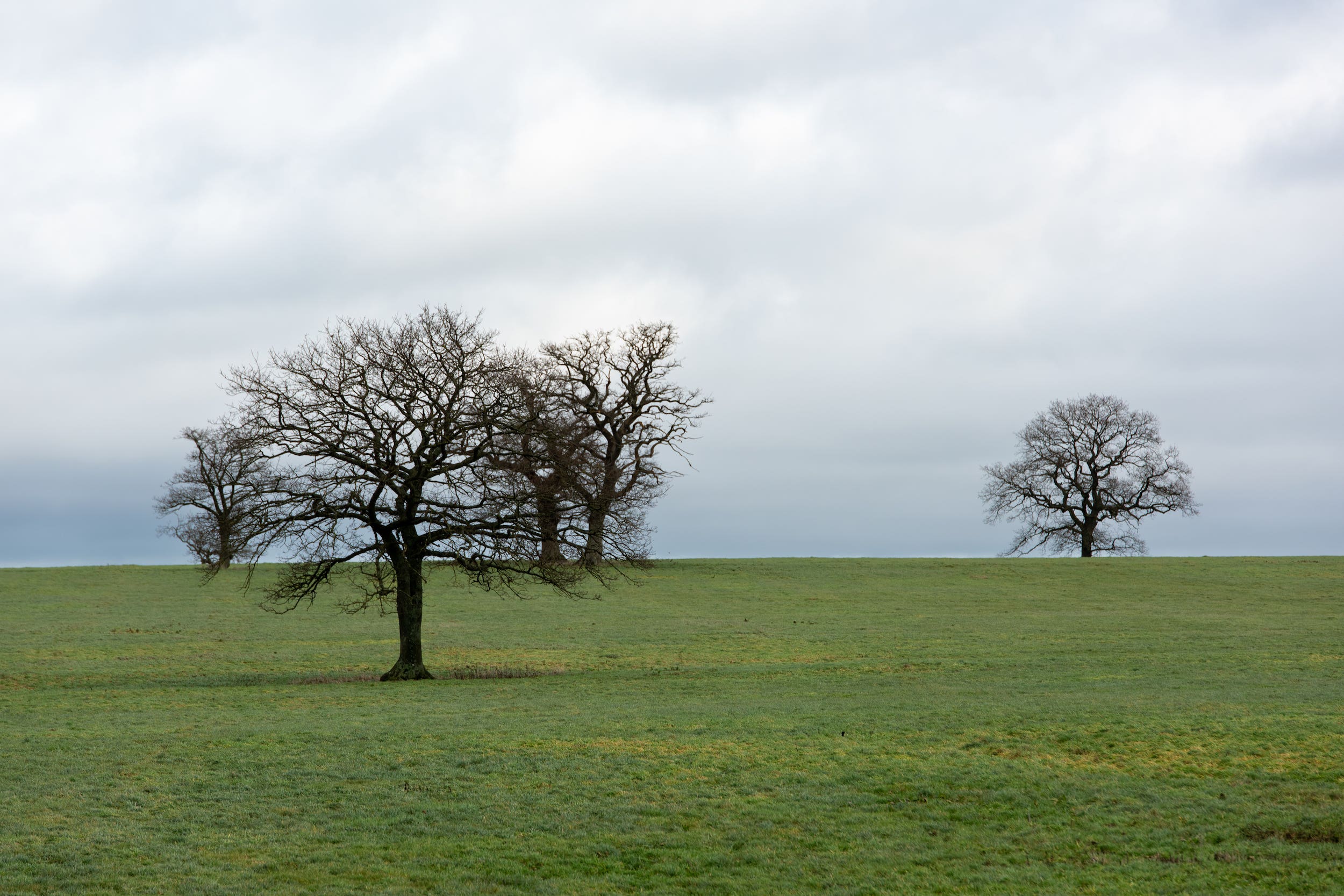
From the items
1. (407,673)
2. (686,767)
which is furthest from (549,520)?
(686,767)

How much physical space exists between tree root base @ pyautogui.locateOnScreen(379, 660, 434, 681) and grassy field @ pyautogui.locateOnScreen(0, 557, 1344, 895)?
2.68 feet

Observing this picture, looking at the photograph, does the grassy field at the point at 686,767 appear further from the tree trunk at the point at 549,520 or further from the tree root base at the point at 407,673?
the tree trunk at the point at 549,520

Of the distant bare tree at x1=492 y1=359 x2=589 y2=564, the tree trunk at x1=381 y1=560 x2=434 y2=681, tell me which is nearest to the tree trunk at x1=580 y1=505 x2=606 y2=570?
the distant bare tree at x1=492 y1=359 x2=589 y2=564

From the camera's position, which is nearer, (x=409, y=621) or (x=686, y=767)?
(x=686, y=767)

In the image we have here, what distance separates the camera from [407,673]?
1085 inches

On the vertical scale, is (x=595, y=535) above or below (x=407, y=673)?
above

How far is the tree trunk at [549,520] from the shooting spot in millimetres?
28016

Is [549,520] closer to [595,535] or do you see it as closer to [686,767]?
[595,535]

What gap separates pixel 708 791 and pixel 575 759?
2716 millimetres

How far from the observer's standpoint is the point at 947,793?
45.9ft

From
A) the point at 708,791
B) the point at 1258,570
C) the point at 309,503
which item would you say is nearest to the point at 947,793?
the point at 708,791

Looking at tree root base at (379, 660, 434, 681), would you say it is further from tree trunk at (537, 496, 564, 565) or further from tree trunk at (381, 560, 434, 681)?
tree trunk at (537, 496, 564, 565)

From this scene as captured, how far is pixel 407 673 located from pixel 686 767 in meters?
13.8

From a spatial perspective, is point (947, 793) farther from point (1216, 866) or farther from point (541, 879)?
point (541, 879)
